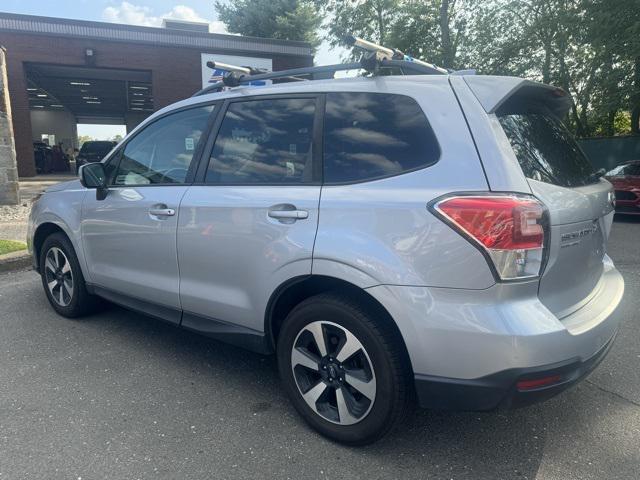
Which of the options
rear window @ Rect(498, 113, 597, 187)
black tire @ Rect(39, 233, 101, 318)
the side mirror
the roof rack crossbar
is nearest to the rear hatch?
rear window @ Rect(498, 113, 597, 187)

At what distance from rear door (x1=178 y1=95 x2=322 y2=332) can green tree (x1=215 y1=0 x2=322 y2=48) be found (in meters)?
27.5

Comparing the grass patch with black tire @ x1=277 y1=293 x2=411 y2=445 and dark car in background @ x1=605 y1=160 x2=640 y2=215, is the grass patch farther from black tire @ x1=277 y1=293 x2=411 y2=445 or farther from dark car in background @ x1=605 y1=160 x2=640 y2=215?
dark car in background @ x1=605 y1=160 x2=640 y2=215

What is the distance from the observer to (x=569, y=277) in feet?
7.36

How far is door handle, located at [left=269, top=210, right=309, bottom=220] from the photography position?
2469 millimetres

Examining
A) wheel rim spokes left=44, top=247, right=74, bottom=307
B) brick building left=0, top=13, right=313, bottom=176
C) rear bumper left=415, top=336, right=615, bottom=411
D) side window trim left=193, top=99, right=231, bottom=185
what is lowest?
wheel rim spokes left=44, top=247, right=74, bottom=307

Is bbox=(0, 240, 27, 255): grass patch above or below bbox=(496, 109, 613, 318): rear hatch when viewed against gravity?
below

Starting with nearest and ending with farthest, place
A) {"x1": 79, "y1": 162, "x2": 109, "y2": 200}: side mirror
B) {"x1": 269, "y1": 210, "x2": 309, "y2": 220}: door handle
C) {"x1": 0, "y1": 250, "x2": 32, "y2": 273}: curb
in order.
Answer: {"x1": 269, "y1": 210, "x2": 309, "y2": 220}: door handle → {"x1": 79, "y1": 162, "x2": 109, "y2": 200}: side mirror → {"x1": 0, "y1": 250, "x2": 32, "y2": 273}: curb

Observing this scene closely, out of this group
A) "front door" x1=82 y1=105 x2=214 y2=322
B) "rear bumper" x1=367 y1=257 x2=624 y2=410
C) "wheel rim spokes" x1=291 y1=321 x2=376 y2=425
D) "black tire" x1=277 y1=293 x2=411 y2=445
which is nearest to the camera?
"rear bumper" x1=367 y1=257 x2=624 y2=410

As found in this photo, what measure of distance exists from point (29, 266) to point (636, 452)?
645 cm

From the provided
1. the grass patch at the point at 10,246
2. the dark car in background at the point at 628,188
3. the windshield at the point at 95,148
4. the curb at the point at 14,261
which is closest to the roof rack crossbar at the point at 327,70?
the curb at the point at 14,261

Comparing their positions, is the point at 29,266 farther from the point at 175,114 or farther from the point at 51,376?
the point at 175,114

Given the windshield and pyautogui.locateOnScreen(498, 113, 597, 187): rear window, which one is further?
the windshield

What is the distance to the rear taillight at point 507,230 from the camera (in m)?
2.00

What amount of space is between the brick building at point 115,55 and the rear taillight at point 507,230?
1944 centimetres
